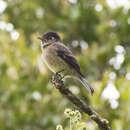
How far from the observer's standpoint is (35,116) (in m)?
6.21

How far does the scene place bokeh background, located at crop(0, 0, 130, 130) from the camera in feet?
18.8

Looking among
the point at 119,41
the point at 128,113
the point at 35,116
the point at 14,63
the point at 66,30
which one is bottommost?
the point at 128,113

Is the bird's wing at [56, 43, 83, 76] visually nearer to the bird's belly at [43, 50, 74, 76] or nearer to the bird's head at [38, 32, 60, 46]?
the bird's belly at [43, 50, 74, 76]

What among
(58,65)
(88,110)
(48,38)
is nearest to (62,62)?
(58,65)

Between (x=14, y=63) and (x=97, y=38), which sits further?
(x=97, y=38)

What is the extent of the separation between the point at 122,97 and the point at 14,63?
6.41 feet

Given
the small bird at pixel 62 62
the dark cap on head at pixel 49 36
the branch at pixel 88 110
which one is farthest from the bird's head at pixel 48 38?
the branch at pixel 88 110

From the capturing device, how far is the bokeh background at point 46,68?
5.74 m

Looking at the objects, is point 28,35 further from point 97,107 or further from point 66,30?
point 97,107

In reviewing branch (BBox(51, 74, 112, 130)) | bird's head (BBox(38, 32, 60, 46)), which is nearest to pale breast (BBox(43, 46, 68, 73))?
bird's head (BBox(38, 32, 60, 46))

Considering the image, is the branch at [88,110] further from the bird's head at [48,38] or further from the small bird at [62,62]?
the bird's head at [48,38]

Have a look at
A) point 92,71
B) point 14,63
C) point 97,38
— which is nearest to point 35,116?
point 14,63

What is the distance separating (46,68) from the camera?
633cm

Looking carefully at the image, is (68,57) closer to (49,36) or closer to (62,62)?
(62,62)
